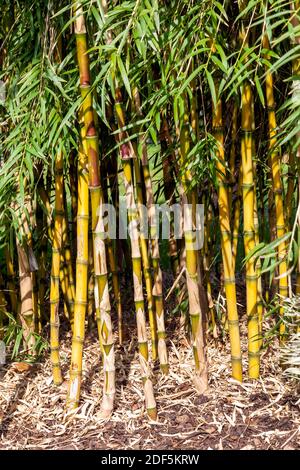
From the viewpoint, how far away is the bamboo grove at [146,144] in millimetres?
2199

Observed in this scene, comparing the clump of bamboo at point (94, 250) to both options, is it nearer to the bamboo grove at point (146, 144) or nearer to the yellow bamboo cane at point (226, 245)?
the bamboo grove at point (146, 144)

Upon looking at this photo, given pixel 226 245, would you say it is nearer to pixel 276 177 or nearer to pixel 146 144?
pixel 276 177

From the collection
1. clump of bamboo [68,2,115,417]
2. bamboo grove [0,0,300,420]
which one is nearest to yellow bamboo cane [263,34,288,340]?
bamboo grove [0,0,300,420]

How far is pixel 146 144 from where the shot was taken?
2592 mm

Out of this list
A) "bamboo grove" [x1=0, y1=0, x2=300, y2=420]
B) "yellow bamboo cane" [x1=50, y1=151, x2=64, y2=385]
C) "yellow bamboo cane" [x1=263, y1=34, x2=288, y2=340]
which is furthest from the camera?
"yellow bamboo cane" [x1=50, y1=151, x2=64, y2=385]

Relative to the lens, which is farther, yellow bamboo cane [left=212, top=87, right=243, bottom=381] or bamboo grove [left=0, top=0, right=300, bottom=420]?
yellow bamboo cane [left=212, top=87, right=243, bottom=381]

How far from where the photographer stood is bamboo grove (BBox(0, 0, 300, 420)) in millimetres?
2199

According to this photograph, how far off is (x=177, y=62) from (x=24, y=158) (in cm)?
60

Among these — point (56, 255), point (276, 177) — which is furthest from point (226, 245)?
point (56, 255)

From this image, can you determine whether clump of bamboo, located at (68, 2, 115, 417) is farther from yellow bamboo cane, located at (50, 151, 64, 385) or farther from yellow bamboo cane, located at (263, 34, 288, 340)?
yellow bamboo cane, located at (263, 34, 288, 340)

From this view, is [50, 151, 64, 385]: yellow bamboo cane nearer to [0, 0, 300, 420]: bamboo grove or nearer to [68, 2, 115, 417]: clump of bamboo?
[0, 0, 300, 420]: bamboo grove

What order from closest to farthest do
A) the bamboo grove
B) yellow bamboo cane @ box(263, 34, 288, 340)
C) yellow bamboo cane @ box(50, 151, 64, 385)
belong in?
the bamboo grove
yellow bamboo cane @ box(263, 34, 288, 340)
yellow bamboo cane @ box(50, 151, 64, 385)

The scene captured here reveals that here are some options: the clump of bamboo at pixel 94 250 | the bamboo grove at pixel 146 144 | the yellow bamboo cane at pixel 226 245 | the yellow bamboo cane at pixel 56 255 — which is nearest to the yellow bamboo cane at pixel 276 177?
the bamboo grove at pixel 146 144
